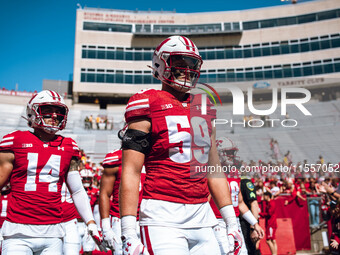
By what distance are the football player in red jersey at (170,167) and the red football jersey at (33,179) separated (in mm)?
1554

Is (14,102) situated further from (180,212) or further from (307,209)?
(180,212)

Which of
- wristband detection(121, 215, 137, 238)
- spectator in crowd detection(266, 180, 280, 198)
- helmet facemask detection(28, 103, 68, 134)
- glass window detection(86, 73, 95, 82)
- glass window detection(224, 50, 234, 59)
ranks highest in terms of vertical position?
glass window detection(224, 50, 234, 59)

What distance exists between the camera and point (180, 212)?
7.40 ft

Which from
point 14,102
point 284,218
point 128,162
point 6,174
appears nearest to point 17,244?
point 6,174

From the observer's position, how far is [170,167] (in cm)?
234

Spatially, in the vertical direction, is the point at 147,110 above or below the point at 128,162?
above

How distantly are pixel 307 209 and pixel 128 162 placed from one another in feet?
31.3

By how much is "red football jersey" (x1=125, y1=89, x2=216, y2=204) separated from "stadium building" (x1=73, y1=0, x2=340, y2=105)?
3519 centimetres

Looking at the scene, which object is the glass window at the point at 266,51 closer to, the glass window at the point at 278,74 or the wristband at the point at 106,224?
the glass window at the point at 278,74

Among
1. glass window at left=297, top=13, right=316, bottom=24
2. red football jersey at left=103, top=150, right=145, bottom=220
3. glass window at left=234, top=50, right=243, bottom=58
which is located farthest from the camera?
glass window at left=234, top=50, right=243, bottom=58

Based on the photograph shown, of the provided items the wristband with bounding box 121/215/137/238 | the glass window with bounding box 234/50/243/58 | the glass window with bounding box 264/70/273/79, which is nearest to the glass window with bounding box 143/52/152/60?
the glass window with bounding box 234/50/243/58

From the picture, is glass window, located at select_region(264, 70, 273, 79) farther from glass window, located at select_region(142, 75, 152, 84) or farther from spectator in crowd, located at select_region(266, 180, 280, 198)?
spectator in crowd, located at select_region(266, 180, 280, 198)

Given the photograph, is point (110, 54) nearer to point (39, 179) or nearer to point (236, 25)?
point (236, 25)

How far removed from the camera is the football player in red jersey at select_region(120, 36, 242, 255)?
2.19m
